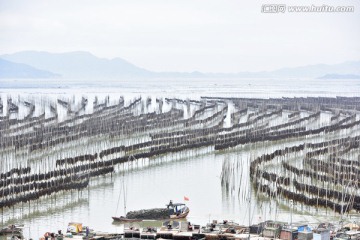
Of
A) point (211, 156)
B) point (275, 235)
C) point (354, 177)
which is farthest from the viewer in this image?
point (211, 156)

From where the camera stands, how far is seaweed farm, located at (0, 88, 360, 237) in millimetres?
26859

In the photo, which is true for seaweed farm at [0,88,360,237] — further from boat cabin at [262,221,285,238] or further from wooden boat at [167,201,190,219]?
boat cabin at [262,221,285,238]

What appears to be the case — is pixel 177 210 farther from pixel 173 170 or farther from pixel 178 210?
pixel 173 170

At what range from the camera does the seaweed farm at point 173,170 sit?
26859mm

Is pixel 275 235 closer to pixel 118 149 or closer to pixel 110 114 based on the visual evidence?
pixel 118 149

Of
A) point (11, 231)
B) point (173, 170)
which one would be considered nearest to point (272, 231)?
point (11, 231)

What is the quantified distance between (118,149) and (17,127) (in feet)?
45.0

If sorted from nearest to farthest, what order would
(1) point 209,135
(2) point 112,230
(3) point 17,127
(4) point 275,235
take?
(4) point 275,235 < (2) point 112,230 < (1) point 209,135 < (3) point 17,127

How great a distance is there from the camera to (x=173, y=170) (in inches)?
1430

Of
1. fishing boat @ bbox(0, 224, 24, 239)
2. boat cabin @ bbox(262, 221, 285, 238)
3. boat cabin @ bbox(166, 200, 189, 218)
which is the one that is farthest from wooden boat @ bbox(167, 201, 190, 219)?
fishing boat @ bbox(0, 224, 24, 239)

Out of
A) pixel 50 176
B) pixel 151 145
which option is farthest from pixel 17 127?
pixel 50 176

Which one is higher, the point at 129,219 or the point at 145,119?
the point at 145,119

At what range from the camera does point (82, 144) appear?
4228 centimetres

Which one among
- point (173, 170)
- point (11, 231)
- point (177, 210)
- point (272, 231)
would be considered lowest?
point (11, 231)
